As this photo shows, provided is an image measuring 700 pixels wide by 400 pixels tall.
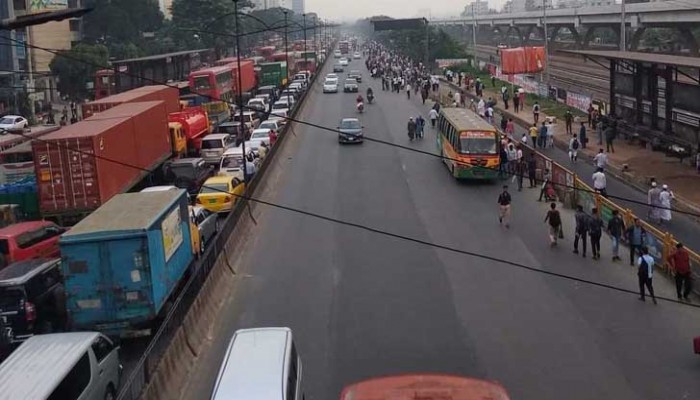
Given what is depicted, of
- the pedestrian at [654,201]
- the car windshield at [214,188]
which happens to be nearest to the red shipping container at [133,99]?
the car windshield at [214,188]

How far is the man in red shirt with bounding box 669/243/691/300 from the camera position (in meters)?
14.5

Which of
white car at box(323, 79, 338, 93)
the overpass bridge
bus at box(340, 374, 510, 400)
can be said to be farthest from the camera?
white car at box(323, 79, 338, 93)

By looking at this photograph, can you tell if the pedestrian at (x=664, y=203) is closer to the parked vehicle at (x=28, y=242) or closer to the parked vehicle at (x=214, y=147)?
the parked vehicle at (x=28, y=242)

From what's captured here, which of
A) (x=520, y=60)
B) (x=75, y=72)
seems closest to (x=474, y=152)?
(x=520, y=60)

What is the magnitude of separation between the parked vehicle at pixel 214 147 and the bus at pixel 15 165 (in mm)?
6711

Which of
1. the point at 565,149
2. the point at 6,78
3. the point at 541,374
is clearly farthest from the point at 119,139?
the point at 6,78

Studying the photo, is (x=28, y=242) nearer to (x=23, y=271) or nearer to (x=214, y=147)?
(x=23, y=271)

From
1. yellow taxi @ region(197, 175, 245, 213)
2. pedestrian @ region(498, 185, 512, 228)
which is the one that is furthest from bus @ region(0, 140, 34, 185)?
pedestrian @ region(498, 185, 512, 228)

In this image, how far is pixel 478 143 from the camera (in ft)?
85.5

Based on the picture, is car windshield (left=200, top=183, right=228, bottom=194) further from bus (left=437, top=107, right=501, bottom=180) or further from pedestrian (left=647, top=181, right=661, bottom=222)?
pedestrian (left=647, top=181, right=661, bottom=222)

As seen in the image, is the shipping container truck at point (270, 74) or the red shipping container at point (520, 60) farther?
the shipping container truck at point (270, 74)

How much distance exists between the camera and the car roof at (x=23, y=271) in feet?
44.7

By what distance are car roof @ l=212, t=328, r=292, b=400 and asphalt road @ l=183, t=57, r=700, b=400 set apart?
1501mm

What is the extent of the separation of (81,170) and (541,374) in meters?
13.4
